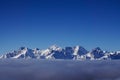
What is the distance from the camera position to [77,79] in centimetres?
9044

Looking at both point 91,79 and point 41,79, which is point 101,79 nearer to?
point 91,79

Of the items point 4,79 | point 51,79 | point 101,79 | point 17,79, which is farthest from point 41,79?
point 101,79

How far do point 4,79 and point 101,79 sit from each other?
3612 centimetres

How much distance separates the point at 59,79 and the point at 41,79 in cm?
744

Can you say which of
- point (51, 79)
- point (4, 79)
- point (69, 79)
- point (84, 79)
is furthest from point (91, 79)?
point (4, 79)

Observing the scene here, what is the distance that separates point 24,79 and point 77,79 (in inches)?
816

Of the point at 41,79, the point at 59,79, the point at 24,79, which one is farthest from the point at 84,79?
the point at 24,79

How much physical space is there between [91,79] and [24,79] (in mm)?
26006

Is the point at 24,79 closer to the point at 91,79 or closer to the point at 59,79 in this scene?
the point at 59,79

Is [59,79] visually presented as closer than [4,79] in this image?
No

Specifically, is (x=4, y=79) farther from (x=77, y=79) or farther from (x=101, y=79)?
(x=101, y=79)

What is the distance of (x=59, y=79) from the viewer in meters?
91.4

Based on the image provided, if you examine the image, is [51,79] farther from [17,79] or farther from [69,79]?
[17,79]

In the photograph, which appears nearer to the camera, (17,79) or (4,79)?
(4,79)
